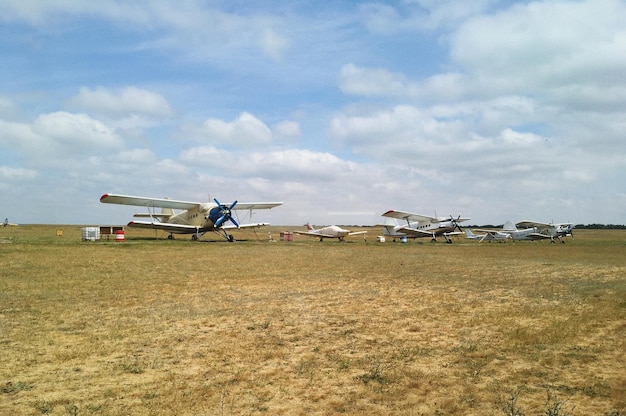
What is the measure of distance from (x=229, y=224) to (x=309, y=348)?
3456 centimetres

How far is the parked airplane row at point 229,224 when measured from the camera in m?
35.4

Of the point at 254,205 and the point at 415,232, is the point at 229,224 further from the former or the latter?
the point at 415,232

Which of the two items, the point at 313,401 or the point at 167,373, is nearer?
the point at 313,401

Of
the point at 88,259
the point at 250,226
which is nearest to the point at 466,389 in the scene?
the point at 88,259

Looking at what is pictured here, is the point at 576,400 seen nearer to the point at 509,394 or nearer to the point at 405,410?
the point at 509,394

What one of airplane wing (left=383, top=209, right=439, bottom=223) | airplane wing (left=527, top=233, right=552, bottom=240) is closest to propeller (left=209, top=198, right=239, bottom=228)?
airplane wing (left=383, top=209, right=439, bottom=223)

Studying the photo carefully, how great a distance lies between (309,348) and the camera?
6.50 meters

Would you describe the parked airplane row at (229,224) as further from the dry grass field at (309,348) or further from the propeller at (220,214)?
Answer: the dry grass field at (309,348)

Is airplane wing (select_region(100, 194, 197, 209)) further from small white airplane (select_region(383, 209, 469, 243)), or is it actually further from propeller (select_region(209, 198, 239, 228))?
small white airplane (select_region(383, 209, 469, 243))

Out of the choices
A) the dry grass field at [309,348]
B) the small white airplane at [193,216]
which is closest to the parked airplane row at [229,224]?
the small white airplane at [193,216]

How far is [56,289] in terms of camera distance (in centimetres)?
1158

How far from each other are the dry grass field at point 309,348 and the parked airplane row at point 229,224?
2305 centimetres

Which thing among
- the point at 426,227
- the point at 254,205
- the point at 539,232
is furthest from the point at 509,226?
the point at 254,205

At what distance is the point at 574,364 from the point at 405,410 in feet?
9.61
